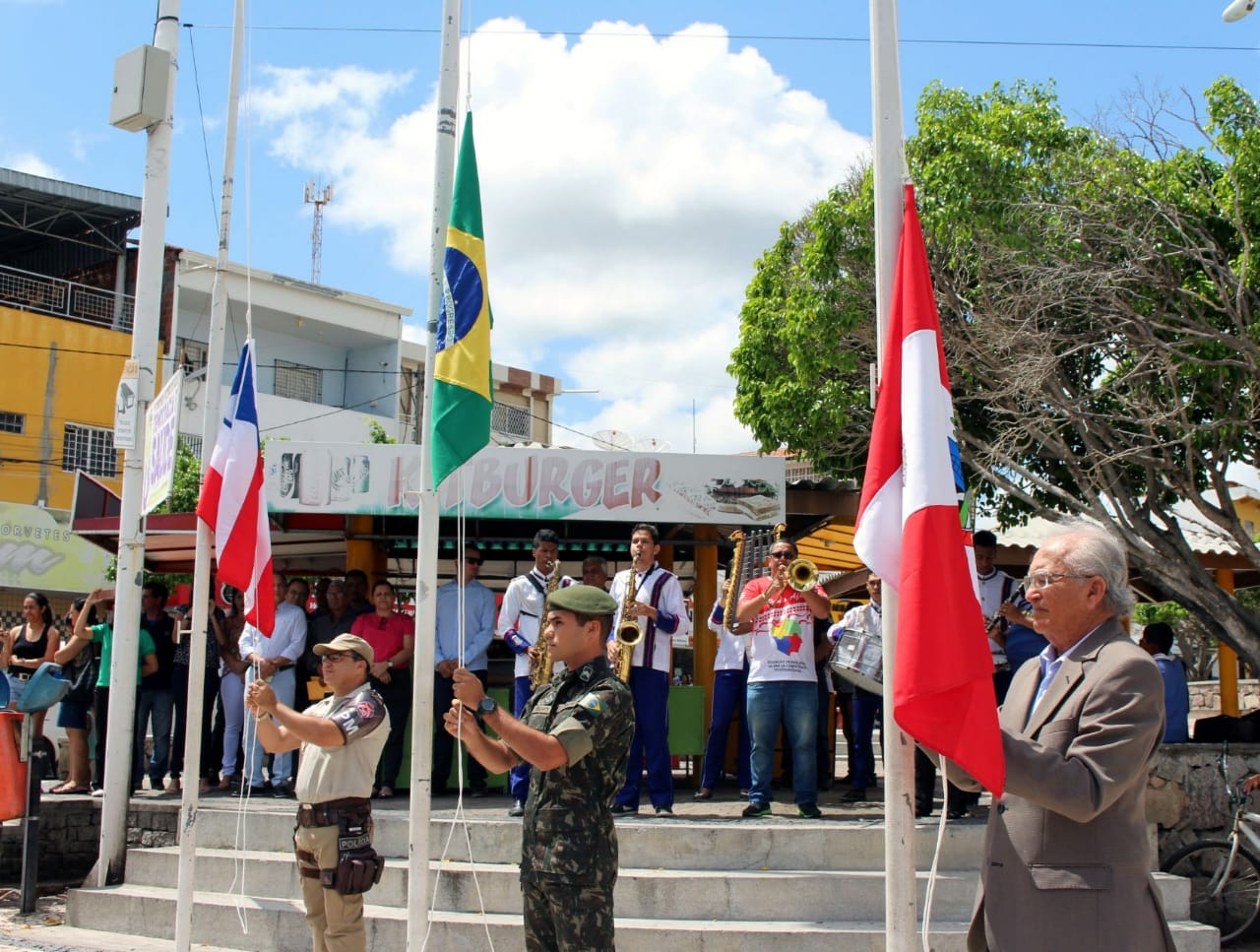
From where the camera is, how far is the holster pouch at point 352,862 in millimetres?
6281

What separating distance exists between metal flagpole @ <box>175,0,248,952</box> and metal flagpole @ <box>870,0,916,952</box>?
4829 mm

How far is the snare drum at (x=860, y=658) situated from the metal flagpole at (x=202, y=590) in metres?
3.80

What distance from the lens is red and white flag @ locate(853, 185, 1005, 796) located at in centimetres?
376

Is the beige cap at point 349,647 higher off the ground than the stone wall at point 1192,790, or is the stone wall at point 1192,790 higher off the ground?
the beige cap at point 349,647

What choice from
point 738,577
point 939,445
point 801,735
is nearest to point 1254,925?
Answer: point 801,735

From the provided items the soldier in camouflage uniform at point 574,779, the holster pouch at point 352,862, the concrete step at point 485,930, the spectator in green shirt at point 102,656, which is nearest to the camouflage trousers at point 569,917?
the soldier in camouflage uniform at point 574,779

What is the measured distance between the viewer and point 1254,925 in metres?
10.0

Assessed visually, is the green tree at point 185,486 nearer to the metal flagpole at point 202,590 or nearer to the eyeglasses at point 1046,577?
the metal flagpole at point 202,590

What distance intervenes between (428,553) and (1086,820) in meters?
3.48

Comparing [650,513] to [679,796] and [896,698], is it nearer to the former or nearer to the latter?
[679,796]

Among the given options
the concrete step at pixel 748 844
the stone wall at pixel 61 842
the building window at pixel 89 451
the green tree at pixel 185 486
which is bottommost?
the stone wall at pixel 61 842

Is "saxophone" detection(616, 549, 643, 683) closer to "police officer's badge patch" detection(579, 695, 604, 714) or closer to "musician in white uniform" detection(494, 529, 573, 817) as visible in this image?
"musician in white uniform" detection(494, 529, 573, 817)

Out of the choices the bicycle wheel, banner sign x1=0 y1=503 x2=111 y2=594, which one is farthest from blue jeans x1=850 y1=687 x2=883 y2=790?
banner sign x1=0 y1=503 x2=111 y2=594

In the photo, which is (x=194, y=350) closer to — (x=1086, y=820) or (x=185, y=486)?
(x=185, y=486)
